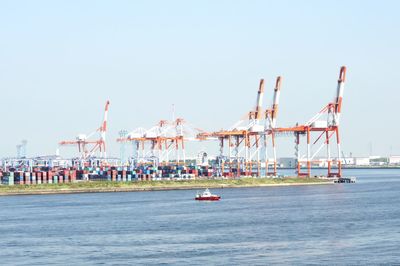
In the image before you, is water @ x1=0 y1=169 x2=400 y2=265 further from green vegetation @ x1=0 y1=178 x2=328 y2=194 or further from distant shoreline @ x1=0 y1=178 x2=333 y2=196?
green vegetation @ x1=0 y1=178 x2=328 y2=194

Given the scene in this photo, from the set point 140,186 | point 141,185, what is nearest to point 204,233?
point 140,186

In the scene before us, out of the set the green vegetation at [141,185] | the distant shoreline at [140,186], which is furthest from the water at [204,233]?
the green vegetation at [141,185]

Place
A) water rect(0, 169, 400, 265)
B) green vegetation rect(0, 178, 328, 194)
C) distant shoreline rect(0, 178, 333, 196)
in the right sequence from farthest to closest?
green vegetation rect(0, 178, 328, 194), distant shoreline rect(0, 178, 333, 196), water rect(0, 169, 400, 265)

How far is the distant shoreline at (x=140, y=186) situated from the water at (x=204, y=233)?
34.6 m

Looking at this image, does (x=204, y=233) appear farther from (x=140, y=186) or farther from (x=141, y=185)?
(x=141, y=185)

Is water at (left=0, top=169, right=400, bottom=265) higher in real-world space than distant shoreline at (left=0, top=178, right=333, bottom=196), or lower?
lower

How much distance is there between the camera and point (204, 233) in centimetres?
7181

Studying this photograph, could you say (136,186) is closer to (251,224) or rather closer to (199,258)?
(251,224)

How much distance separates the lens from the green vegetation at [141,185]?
485 feet

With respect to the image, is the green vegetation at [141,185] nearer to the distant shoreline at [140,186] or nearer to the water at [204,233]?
the distant shoreline at [140,186]

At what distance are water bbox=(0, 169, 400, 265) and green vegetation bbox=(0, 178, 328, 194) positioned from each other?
116 feet

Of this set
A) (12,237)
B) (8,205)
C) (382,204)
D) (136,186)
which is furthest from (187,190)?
(12,237)

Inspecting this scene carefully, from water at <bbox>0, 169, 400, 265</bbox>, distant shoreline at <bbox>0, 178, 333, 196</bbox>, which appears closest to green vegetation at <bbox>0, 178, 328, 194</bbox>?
distant shoreline at <bbox>0, 178, 333, 196</bbox>

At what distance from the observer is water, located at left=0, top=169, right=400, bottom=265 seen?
57.7 metres
